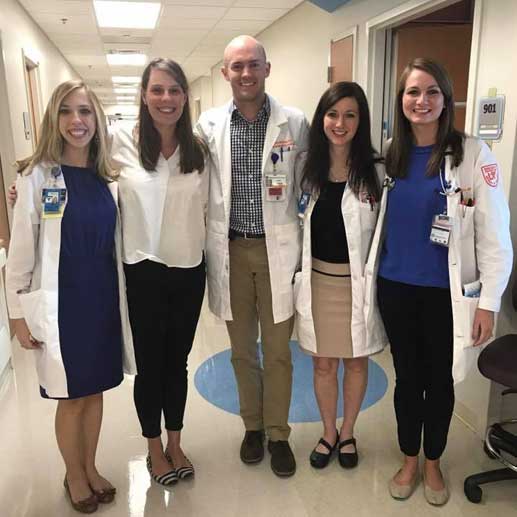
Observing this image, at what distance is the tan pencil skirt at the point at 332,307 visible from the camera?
1972 mm

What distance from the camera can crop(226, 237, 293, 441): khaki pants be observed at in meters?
2.03

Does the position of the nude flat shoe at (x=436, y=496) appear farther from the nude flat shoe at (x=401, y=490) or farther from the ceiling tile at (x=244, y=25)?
the ceiling tile at (x=244, y=25)

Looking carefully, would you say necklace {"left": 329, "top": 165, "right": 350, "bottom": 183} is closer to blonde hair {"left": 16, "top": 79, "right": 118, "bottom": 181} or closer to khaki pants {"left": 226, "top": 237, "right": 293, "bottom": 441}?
khaki pants {"left": 226, "top": 237, "right": 293, "bottom": 441}

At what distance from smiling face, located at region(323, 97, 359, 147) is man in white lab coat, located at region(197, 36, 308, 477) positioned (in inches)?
7.3

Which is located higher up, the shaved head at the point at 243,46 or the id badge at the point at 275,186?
the shaved head at the point at 243,46

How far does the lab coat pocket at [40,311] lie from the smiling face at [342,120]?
1122 millimetres

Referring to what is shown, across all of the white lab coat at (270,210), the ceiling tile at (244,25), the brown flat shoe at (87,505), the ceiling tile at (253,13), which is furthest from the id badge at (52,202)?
the ceiling tile at (244,25)

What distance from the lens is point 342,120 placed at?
6.08ft

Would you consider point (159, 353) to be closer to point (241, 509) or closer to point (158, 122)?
point (241, 509)

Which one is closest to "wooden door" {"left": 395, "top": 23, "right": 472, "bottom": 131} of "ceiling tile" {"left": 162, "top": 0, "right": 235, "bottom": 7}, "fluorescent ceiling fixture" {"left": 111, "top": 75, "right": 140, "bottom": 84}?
"ceiling tile" {"left": 162, "top": 0, "right": 235, "bottom": 7}

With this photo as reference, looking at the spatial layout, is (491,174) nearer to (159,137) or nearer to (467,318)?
(467,318)

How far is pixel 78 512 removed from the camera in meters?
1.89

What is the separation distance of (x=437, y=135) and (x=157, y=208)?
101 centimetres

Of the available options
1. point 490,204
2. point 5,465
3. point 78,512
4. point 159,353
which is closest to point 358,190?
point 490,204
